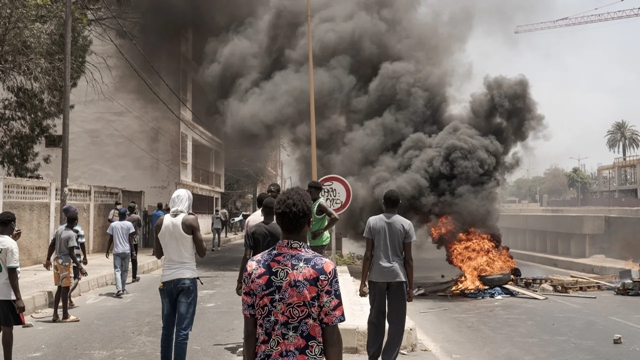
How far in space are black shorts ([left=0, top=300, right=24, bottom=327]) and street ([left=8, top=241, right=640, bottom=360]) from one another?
97 cm

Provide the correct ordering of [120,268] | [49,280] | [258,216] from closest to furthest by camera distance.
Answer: [258,216]
[120,268]
[49,280]

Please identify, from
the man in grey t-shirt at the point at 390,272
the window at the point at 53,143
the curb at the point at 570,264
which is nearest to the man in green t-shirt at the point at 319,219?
the man in grey t-shirt at the point at 390,272

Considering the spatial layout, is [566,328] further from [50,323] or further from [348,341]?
[50,323]

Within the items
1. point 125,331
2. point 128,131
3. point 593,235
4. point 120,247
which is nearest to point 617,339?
point 125,331

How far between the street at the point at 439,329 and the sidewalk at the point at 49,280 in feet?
1.48

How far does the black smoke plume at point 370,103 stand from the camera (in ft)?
52.6

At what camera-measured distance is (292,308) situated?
2184 millimetres

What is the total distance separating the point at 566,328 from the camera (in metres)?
7.67

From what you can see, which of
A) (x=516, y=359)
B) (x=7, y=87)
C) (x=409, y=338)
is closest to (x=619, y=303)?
(x=516, y=359)

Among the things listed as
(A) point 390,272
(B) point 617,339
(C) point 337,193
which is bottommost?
(B) point 617,339

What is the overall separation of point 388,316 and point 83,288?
7.37 m

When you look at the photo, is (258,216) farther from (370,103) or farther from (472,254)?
(370,103)

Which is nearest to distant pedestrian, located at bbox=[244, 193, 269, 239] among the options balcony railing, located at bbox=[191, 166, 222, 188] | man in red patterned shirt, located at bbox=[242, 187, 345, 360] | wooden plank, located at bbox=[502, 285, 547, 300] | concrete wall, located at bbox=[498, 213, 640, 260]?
man in red patterned shirt, located at bbox=[242, 187, 345, 360]

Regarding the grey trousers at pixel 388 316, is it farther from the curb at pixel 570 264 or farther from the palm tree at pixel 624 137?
the palm tree at pixel 624 137
